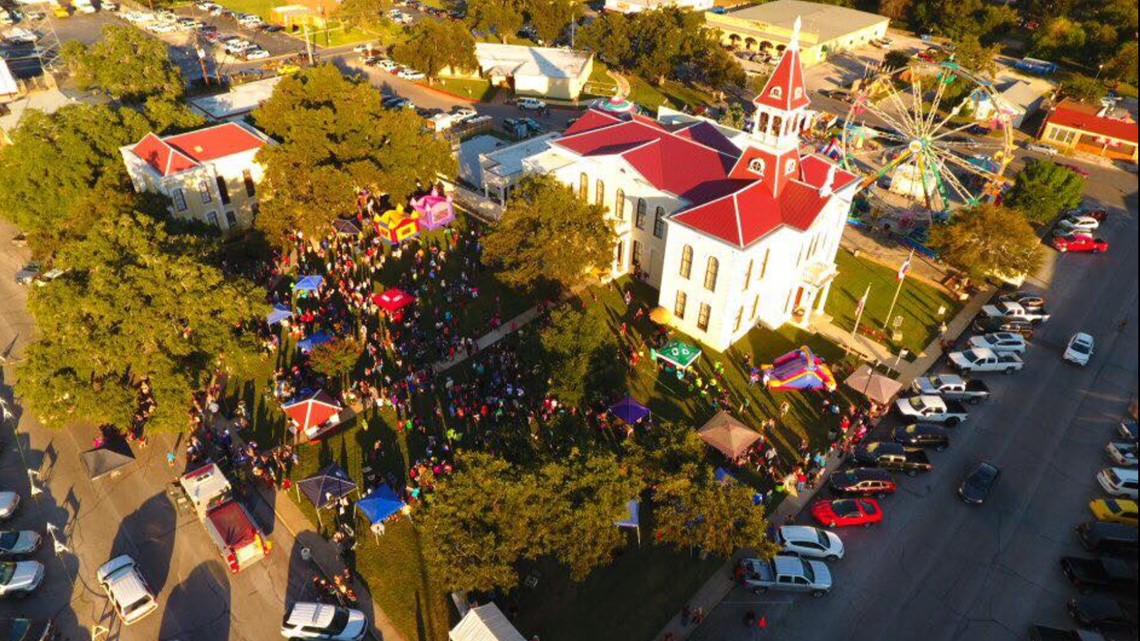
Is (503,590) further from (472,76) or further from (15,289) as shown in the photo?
(472,76)

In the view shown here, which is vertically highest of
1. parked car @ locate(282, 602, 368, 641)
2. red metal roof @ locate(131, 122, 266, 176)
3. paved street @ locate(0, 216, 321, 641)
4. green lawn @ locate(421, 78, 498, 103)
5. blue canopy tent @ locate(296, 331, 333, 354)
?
red metal roof @ locate(131, 122, 266, 176)

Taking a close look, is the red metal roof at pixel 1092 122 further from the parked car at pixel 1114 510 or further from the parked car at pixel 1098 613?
the parked car at pixel 1098 613

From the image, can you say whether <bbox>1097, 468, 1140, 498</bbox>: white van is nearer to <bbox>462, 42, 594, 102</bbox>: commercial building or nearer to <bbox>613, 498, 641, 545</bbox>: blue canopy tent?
<bbox>613, 498, 641, 545</bbox>: blue canopy tent

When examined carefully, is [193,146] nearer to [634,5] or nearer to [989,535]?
[989,535]

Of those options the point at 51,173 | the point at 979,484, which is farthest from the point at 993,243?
the point at 51,173

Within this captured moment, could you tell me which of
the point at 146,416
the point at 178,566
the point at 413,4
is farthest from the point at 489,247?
the point at 413,4

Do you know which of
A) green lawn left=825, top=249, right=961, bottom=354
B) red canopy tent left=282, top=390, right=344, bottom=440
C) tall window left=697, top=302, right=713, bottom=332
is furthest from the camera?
green lawn left=825, top=249, right=961, bottom=354

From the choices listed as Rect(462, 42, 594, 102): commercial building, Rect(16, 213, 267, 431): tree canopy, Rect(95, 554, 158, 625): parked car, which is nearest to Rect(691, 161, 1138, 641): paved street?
Rect(95, 554, 158, 625): parked car
